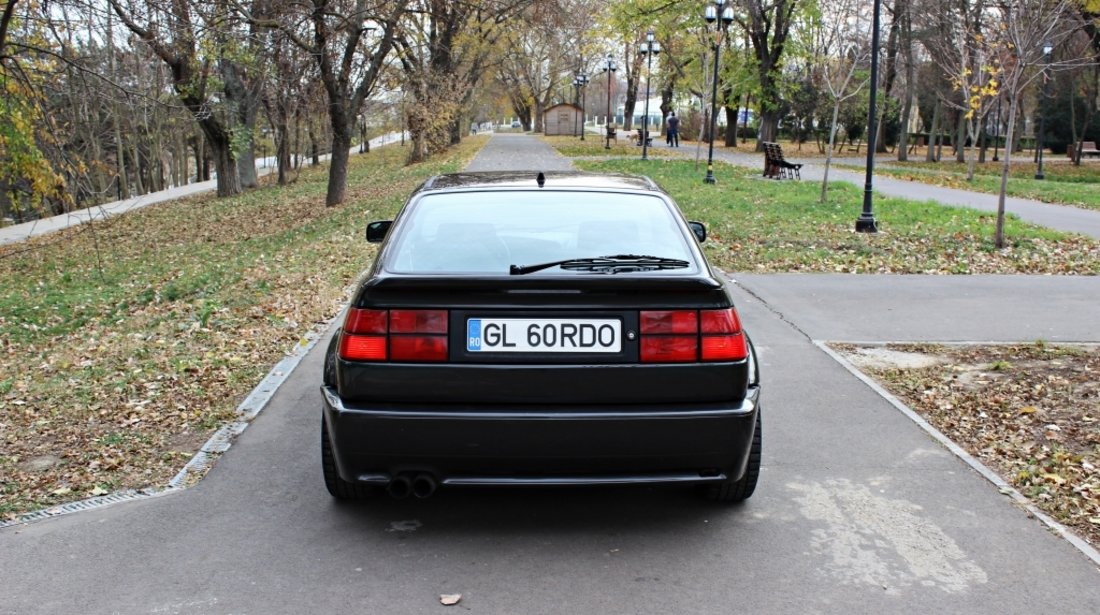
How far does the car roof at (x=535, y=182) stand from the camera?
16.2 ft

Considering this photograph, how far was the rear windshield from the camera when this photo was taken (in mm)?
4148

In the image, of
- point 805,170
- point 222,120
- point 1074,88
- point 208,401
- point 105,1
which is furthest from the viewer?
point 1074,88

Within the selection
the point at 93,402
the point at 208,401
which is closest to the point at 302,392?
the point at 208,401

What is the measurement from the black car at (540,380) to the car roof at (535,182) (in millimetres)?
1052

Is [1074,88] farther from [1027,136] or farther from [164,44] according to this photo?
[164,44]

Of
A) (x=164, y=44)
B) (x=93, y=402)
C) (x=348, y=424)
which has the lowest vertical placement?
(x=93, y=402)

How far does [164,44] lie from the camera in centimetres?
1864

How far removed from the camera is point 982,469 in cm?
507

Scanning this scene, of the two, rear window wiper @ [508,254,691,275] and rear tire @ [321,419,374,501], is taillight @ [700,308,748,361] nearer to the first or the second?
rear window wiper @ [508,254,691,275]

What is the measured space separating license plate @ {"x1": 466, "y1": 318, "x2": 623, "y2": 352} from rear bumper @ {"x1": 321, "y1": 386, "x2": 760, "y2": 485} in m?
0.23

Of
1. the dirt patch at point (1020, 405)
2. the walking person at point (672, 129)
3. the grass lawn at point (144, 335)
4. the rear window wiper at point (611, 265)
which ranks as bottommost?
the grass lawn at point (144, 335)

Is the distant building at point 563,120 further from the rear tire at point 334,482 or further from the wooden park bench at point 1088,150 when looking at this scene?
the rear tire at point 334,482

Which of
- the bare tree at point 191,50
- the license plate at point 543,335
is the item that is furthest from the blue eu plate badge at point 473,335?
the bare tree at point 191,50

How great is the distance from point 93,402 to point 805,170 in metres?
31.1
